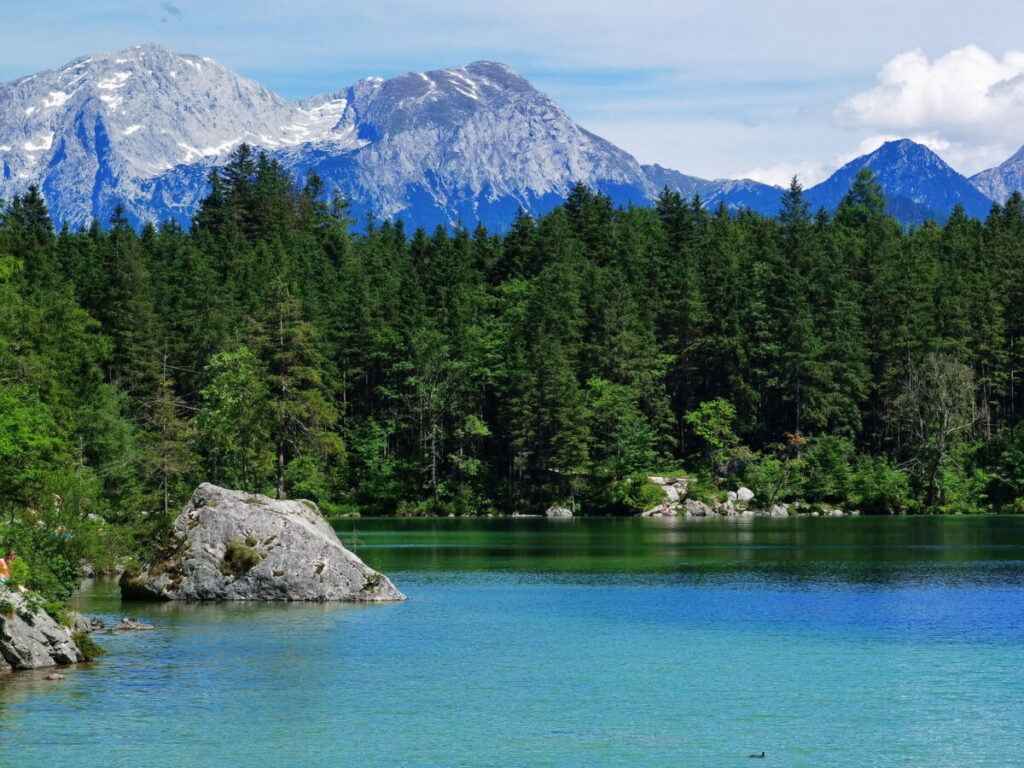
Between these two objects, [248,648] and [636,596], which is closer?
[248,648]

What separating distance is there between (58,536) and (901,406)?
99426 millimetres

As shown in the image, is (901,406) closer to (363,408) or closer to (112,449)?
(363,408)

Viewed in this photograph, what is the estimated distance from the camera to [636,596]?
165 feet

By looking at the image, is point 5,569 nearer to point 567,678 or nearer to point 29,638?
point 29,638

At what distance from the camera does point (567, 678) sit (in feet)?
106

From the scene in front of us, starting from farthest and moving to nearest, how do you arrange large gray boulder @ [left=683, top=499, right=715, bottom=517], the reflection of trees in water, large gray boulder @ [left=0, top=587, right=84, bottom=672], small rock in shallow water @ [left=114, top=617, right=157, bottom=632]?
large gray boulder @ [left=683, top=499, right=715, bottom=517] → the reflection of trees in water → small rock in shallow water @ [left=114, top=617, right=157, bottom=632] → large gray boulder @ [left=0, top=587, right=84, bottom=672]

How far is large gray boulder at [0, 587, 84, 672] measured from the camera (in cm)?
3167

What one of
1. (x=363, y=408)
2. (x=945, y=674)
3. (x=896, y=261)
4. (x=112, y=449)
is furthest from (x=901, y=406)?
(x=945, y=674)

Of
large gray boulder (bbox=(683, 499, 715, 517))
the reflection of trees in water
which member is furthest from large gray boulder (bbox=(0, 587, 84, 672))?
large gray boulder (bbox=(683, 499, 715, 517))

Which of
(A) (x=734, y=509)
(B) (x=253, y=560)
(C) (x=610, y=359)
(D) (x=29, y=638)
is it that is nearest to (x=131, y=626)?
(B) (x=253, y=560)

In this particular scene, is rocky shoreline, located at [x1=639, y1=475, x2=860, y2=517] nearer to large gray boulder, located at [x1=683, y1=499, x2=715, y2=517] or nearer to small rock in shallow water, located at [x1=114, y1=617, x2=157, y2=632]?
large gray boulder, located at [x1=683, y1=499, x2=715, y2=517]

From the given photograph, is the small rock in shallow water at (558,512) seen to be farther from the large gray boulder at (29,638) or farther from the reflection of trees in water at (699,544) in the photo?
the large gray boulder at (29,638)

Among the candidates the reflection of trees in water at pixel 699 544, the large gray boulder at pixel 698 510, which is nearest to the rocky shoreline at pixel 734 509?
the large gray boulder at pixel 698 510

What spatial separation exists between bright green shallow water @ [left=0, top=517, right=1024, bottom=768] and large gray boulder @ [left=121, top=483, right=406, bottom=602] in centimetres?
164
